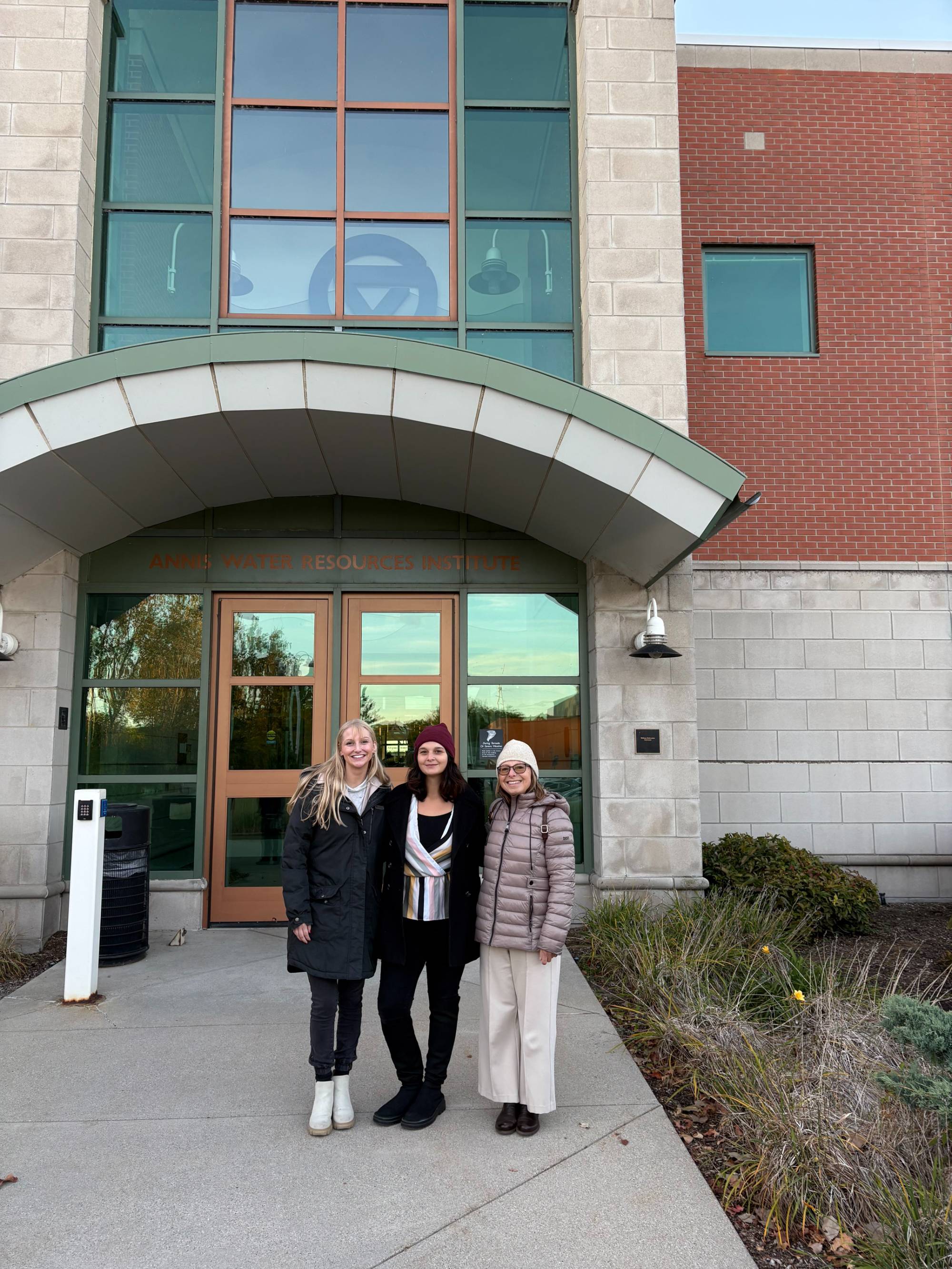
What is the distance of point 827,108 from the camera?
1105 cm

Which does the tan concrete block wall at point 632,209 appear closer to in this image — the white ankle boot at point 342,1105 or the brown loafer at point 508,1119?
the brown loafer at point 508,1119

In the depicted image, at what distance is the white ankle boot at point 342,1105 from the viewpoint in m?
4.46

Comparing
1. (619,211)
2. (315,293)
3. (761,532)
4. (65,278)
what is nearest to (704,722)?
(761,532)

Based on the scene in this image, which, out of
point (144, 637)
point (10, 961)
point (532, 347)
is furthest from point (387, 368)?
point (10, 961)

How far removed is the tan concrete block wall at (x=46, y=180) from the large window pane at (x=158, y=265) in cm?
26

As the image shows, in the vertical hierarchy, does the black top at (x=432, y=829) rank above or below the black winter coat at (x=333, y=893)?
above

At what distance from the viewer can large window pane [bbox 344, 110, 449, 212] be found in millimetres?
9195

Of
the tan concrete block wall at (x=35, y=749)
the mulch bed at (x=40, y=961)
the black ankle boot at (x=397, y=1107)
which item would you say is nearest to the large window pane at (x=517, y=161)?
the tan concrete block wall at (x=35, y=749)

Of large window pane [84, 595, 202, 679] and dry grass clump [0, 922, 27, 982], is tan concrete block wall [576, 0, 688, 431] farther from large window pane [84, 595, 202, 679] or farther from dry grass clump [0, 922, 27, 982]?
dry grass clump [0, 922, 27, 982]

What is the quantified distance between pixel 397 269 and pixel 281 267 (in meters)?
1.09

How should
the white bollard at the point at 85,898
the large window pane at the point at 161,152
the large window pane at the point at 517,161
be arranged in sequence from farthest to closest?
the large window pane at the point at 517,161 → the large window pane at the point at 161,152 → the white bollard at the point at 85,898

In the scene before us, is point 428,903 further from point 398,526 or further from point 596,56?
point 596,56

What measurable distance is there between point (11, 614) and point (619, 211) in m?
6.51

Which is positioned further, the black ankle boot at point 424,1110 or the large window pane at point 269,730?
the large window pane at point 269,730
